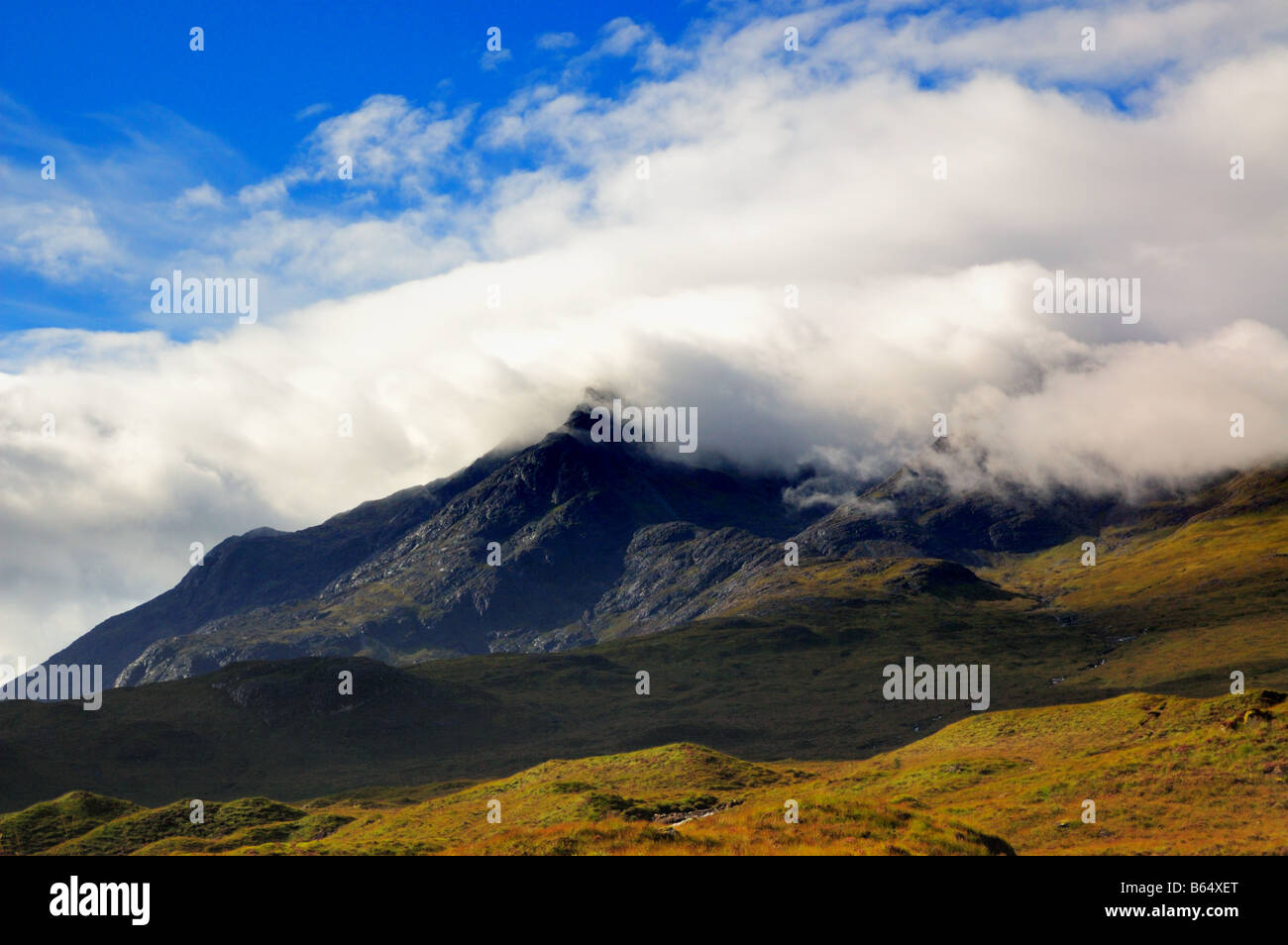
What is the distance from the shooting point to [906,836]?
51219mm

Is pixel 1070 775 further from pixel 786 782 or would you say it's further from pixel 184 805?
pixel 184 805

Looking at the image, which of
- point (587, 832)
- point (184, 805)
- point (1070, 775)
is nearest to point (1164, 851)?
point (1070, 775)

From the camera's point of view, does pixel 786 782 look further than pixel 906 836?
Yes

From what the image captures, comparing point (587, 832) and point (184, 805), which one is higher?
point (587, 832)

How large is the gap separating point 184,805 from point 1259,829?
10784cm

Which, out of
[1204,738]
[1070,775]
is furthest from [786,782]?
[1204,738]
